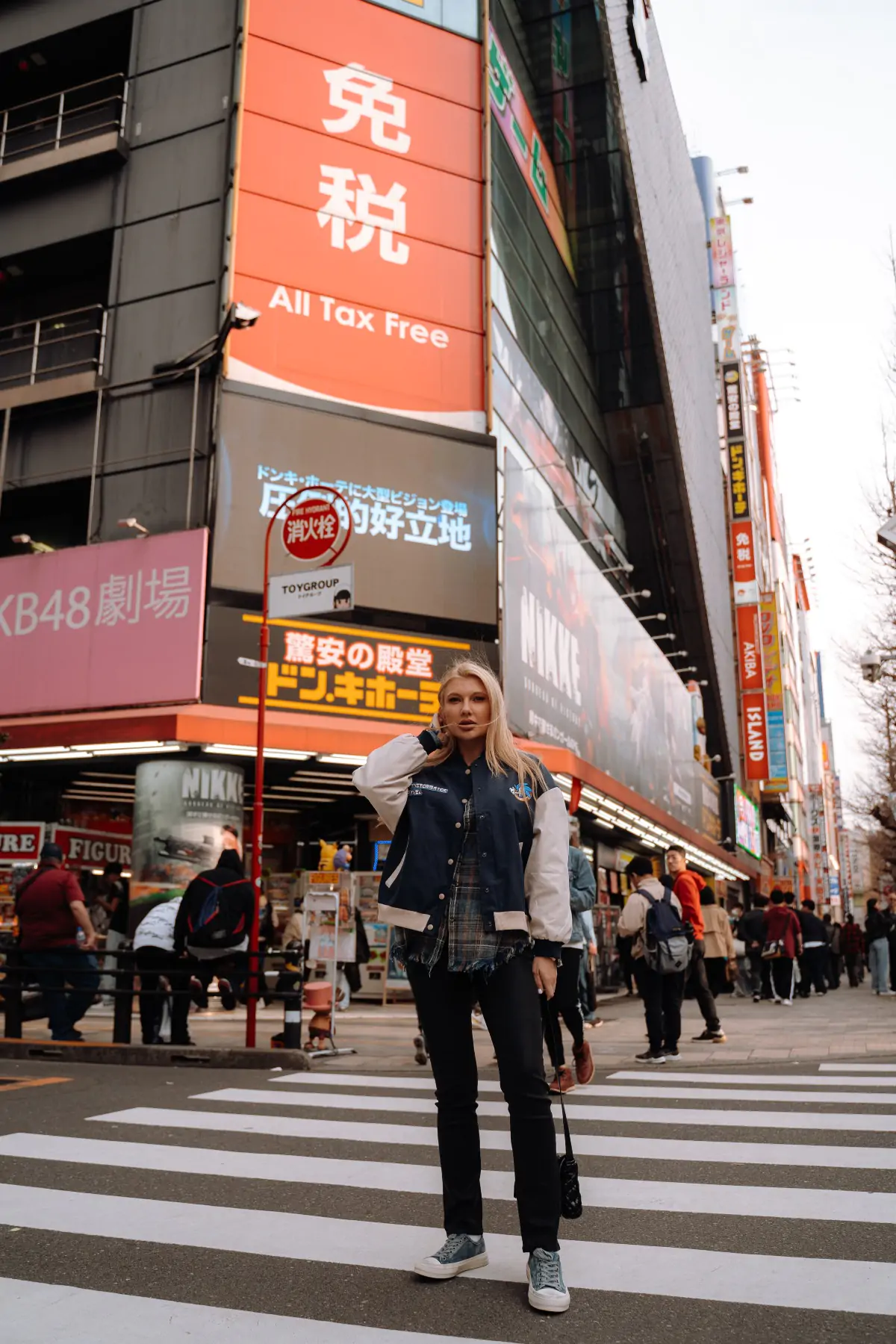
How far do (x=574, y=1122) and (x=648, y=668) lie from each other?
2547 cm

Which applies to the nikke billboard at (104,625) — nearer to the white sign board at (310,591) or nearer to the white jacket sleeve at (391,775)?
the white sign board at (310,591)

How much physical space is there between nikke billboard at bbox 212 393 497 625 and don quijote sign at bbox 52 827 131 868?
5.07 m

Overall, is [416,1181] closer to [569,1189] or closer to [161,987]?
[569,1189]

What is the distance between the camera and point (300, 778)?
61.0 ft

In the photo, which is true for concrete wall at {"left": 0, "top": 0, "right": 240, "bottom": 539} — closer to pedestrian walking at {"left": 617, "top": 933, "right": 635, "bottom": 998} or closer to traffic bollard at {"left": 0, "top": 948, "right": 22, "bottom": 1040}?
traffic bollard at {"left": 0, "top": 948, "right": 22, "bottom": 1040}

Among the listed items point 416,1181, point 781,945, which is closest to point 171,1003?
point 416,1181

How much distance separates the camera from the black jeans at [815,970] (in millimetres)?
19672

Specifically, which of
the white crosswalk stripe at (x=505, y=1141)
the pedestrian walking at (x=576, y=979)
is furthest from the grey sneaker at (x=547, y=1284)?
the pedestrian walking at (x=576, y=979)

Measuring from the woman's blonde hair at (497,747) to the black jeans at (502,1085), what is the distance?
0.59 meters

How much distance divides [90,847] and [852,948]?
52.4 feet

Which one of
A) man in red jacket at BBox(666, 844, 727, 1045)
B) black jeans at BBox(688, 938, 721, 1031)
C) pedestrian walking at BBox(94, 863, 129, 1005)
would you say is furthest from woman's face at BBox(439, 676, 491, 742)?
pedestrian walking at BBox(94, 863, 129, 1005)

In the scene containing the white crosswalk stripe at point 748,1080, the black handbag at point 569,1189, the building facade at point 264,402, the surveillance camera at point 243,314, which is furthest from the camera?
the building facade at point 264,402

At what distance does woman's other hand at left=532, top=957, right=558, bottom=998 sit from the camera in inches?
130

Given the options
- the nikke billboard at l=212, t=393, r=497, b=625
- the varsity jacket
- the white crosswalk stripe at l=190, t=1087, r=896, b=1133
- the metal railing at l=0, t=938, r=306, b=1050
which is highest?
the nikke billboard at l=212, t=393, r=497, b=625
